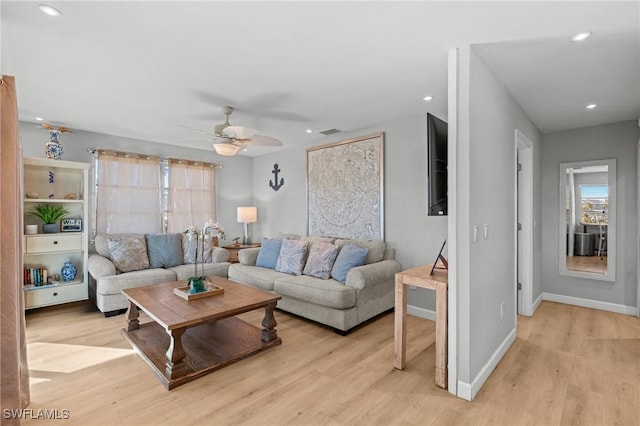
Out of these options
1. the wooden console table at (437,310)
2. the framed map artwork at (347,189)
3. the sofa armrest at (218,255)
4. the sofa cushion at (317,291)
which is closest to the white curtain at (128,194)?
the sofa armrest at (218,255)

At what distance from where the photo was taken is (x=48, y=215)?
3.84 metres

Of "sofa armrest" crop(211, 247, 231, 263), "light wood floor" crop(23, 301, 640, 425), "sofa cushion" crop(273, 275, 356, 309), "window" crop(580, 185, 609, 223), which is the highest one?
"window" crop(580, 185, 609, 223)

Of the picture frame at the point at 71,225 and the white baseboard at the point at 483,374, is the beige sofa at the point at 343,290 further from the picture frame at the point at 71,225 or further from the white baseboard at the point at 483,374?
the picture frame at the point at 71,225

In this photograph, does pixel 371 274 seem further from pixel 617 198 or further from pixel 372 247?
pixel 617 198

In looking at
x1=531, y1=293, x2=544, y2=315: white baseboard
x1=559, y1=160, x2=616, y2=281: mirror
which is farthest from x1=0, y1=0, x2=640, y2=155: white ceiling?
x1=531, y1=293, x2=544, y2=315: white baseboard

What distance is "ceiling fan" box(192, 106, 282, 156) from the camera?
9.52ft

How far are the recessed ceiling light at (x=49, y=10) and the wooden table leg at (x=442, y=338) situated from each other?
9.43ft

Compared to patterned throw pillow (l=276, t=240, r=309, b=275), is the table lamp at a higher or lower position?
higher

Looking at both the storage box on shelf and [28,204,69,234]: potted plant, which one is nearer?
the storage box on shelf

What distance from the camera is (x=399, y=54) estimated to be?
7.12 feet

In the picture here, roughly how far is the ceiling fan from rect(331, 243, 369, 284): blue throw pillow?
149 centimetres

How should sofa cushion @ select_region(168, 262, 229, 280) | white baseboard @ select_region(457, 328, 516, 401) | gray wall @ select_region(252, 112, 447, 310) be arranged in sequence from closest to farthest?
white baseboard @ select_region(457, 328, 516, 401)
gray wall @ select_region(252, 112, 447, 310)
sofa cushion @ select_region(168, 262, 229, 280)

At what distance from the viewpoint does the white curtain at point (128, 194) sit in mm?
4410

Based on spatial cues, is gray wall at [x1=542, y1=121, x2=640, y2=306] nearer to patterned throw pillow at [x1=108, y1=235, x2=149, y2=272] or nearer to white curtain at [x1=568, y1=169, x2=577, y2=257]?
white curtain at [x1=568, y1=169, x2=577, y2=257]
